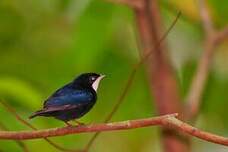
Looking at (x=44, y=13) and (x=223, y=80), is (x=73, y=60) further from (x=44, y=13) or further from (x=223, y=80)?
(x=223, y=80)

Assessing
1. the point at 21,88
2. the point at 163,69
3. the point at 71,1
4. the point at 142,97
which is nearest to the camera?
the point at 163,69

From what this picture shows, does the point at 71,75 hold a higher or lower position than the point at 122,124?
lower

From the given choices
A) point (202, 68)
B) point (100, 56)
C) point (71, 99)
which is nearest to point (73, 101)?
point (71, 99)

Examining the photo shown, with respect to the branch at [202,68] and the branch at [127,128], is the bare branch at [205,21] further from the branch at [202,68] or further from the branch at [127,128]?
the branch at [127,128]

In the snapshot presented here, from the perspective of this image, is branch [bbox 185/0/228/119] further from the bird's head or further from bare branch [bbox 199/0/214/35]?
the bird's head

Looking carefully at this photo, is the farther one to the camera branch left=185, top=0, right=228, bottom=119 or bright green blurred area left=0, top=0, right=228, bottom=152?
bright green blurred area left=0, top=0, right=228, bottom=152

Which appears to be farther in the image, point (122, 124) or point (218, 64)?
point (218, 64)

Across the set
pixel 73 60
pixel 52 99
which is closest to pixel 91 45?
pixel 73 60

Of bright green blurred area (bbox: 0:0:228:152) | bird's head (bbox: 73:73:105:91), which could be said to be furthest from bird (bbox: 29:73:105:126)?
bright green blurred area (bbox: 0:0:228:152)
